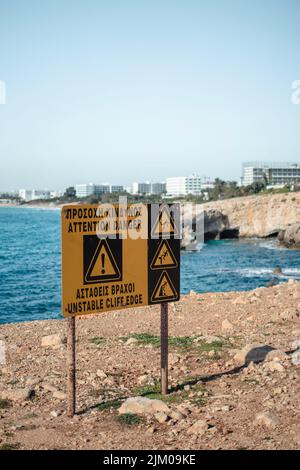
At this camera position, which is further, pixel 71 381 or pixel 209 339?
pixel 209 339

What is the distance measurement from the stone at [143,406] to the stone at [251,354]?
2.80 meters

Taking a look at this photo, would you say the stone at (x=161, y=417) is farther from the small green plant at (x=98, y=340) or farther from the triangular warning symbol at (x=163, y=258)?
the small green plant at (x=98, y=340)

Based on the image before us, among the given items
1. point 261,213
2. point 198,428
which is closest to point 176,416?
point 198,428

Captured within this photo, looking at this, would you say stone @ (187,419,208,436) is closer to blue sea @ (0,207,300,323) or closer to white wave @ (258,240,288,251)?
blue sea @ (0,207,300,323)

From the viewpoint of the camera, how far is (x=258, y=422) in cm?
682

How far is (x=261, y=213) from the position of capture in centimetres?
8212

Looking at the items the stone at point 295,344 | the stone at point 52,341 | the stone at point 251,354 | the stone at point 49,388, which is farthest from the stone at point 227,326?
the stone at point 49,388

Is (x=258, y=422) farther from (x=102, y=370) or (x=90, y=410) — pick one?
(x=102, y=370)

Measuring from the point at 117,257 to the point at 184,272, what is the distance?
124 feet

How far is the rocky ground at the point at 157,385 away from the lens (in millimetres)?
6602

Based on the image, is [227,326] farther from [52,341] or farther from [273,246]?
[273,246]
